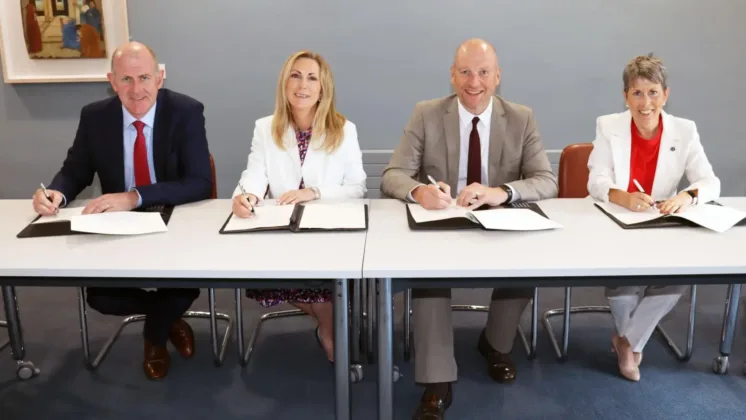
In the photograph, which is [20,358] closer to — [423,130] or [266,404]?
[266,404]

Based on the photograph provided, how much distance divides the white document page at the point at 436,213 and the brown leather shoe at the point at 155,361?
44.9 inches

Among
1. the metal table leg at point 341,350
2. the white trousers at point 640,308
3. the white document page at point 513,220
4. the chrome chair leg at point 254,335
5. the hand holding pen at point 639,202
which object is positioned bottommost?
the chrome chair leg at point 254,335

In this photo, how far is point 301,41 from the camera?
3.83 m

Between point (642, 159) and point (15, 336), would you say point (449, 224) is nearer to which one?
point (642, 159)

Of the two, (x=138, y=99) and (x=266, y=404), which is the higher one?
(x=138, y=99)

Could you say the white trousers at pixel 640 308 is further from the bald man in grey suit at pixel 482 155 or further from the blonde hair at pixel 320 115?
the blonde hair at pixel 320 115

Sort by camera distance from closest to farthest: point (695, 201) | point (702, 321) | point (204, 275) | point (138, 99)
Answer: point (204, 275)
point (695, 201)
point (138, 99)
point (702, 321)

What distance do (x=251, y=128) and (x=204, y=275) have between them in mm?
2336

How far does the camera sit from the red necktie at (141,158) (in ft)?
8.41

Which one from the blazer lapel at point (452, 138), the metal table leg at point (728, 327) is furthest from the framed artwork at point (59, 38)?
the metal table leg at point (728, 327)

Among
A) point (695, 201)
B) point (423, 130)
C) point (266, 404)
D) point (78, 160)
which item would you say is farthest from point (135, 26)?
point (695, 201)

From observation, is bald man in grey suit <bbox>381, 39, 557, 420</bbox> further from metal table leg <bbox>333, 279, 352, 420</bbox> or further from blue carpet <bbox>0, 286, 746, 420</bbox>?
metal table leg <bbox>333, 279, 352, 420</bbox>

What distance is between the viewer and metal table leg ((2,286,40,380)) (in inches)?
99.1

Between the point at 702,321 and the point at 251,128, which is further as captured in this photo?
the point at 251,128
